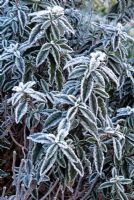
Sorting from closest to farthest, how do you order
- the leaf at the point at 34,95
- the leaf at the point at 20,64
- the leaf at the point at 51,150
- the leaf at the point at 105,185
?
the leaf at the point at 51,150, the leaf at the point at 34,95, the leaf at the point at 105,185, the leaf at the point at 20,64

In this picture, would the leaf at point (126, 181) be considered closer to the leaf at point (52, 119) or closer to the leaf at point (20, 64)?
the leaf at point (52, 119)

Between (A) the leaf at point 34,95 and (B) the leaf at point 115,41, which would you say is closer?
(A) the leaf at point 34,95

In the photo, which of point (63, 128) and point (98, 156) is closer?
point (63, 128)

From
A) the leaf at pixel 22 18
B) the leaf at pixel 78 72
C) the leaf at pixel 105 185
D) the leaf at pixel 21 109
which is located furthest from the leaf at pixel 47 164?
the leaf at pixel 22 18

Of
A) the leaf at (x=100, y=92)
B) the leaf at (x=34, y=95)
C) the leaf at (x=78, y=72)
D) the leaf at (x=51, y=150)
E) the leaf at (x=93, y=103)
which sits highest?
the leaf at (x=78, y=72)

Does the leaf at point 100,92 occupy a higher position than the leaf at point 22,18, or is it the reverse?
the leaf at point 22,18

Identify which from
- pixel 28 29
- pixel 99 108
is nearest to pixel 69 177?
pixel 99 108

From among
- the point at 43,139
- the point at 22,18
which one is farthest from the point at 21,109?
the point at 22,18

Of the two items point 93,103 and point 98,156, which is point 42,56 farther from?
point 98,156

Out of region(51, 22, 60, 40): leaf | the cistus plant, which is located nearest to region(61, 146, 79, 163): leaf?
the cistus plant
